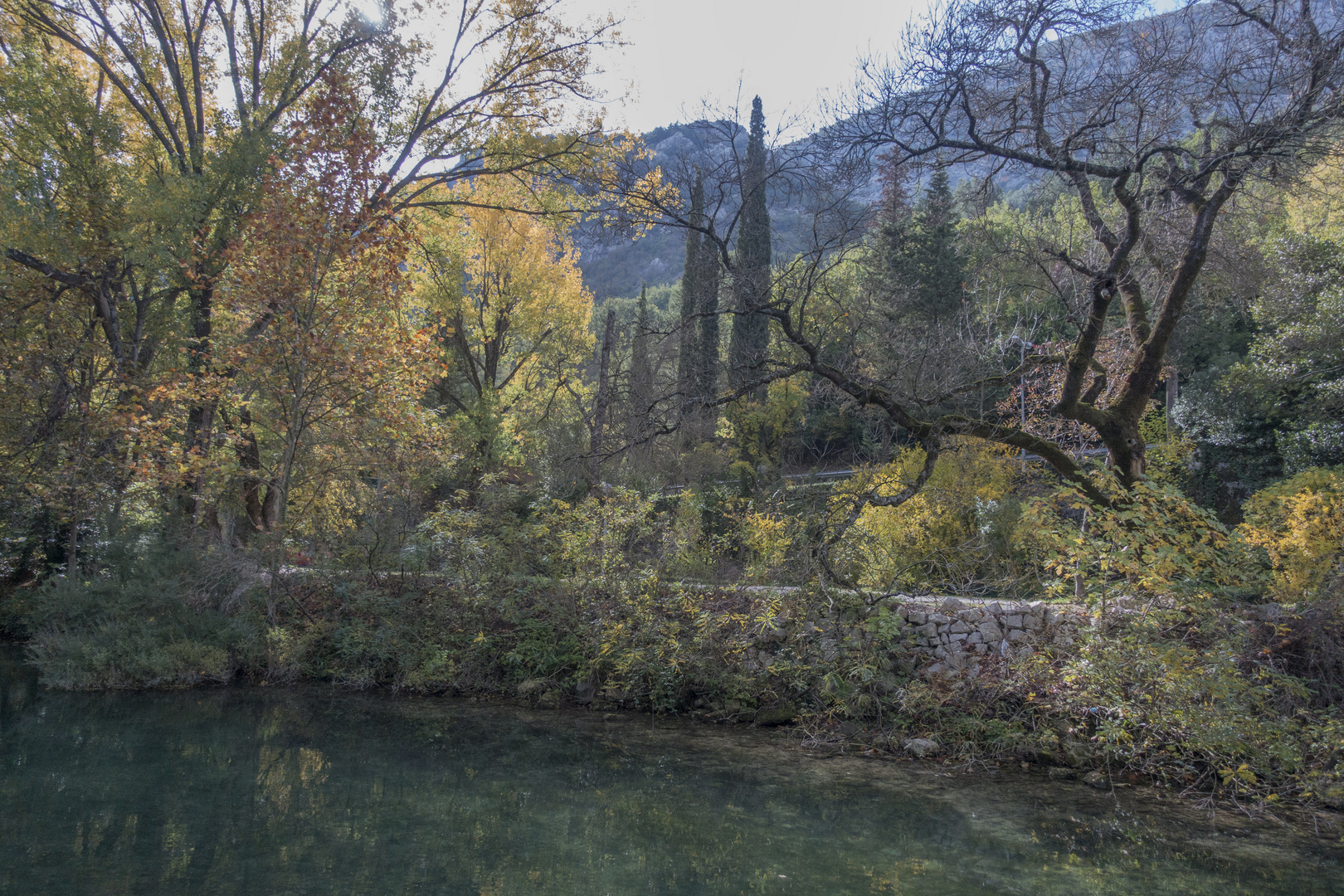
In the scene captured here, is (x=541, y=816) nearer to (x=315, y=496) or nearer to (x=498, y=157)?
(x=315, y=496)

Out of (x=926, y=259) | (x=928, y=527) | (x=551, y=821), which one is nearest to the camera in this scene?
(x=551, y=821)

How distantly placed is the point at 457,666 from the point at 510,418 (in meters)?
11.1

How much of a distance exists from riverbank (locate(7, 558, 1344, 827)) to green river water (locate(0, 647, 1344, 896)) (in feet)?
2.13

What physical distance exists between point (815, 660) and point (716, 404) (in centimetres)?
320

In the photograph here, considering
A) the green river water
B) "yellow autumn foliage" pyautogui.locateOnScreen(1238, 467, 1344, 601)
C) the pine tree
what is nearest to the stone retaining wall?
the green river water

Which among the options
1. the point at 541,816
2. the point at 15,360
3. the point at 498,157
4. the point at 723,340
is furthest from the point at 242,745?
the point at 723,340

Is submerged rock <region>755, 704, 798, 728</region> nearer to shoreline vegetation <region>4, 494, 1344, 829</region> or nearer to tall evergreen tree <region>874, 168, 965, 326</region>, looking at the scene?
→ shoreline vegetation <region>4, 494, 1344, 829</region>

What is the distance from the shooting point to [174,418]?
36.6 feet

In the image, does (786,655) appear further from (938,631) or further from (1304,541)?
(1304,541)

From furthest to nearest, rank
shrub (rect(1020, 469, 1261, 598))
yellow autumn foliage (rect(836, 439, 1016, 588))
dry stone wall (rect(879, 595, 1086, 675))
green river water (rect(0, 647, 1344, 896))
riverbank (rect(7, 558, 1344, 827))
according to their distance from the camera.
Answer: yellow autumn foliage (rect(836, 439, 1016, 588))
dry stone wall (rect(879, 595, 1086, 675))
shrub (rect(1020, 469, 1261, 598))
riverbank (rect(7, 558, 1344, 827))
green river water (rect(0, 647, 1344, 896))

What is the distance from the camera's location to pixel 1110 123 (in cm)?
770

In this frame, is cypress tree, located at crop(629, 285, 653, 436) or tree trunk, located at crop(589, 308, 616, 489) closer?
cypress tree, located at crop(629, 285, 653, 436)

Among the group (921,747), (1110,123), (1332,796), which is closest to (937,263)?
(1110,123)

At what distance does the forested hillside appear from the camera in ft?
24.7
